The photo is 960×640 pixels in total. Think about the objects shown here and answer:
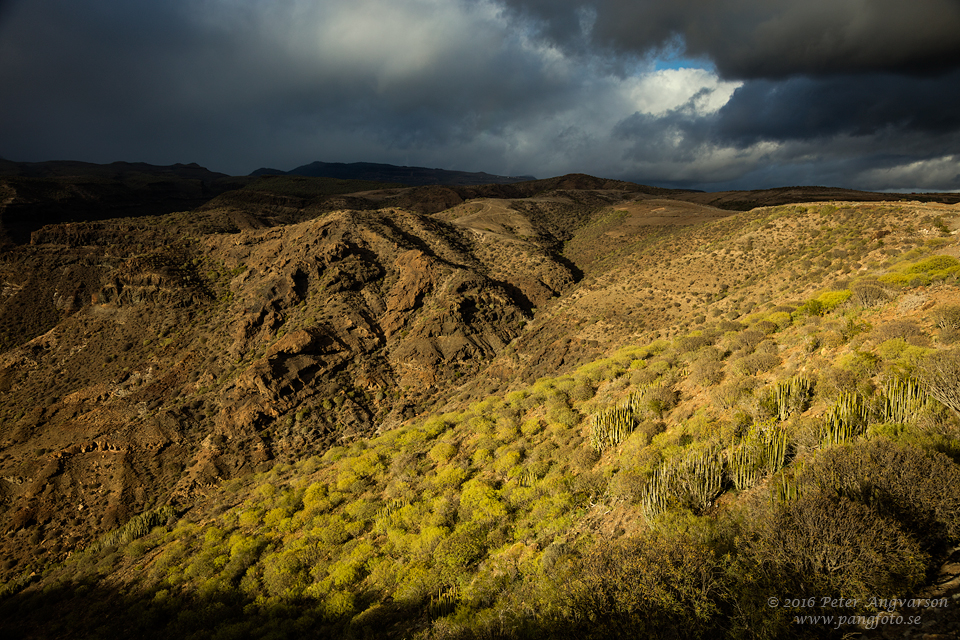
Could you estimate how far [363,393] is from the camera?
105 feet

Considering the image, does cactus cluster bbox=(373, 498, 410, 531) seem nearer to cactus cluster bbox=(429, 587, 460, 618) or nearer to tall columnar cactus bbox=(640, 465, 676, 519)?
cactus cluster bbox=(429, 587, 460, 618)

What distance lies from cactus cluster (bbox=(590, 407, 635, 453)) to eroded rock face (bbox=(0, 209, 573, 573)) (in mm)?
16830

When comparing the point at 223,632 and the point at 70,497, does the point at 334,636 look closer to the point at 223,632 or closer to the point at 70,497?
the point at 223,632

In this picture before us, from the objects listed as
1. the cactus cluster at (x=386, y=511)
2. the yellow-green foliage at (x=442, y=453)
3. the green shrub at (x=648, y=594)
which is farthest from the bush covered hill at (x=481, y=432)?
the yellow-green foliage at (x=442, y=453)

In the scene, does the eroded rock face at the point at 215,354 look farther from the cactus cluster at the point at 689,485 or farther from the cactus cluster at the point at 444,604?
the cactus cluster at the point at 689,485

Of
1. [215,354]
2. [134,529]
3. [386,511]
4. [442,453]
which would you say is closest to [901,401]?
[442,453]

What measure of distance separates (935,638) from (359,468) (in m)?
21.4

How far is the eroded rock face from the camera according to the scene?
1016 inches

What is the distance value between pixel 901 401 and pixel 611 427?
8735 mm

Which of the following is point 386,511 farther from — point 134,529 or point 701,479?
point 134,529

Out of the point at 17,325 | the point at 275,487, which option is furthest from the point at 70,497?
the point at 17,325

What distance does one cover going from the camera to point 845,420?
11.1 meters

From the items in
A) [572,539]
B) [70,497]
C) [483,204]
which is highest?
[483,204]

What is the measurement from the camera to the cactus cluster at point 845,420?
10.9 metres
